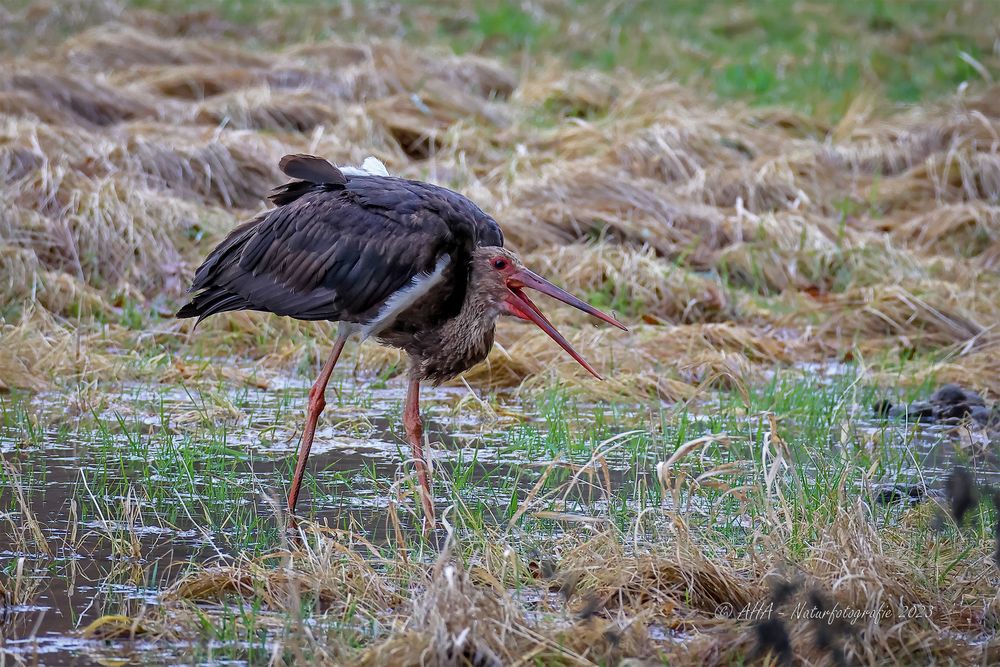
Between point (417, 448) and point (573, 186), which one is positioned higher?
point (417, 448)

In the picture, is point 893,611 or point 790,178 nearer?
point 893,611

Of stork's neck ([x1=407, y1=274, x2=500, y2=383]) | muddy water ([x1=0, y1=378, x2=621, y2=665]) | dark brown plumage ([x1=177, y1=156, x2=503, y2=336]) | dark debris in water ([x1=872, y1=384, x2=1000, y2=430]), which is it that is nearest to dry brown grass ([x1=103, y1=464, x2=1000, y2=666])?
muddy water ([x1=0, y1=378, x2=621, y2=665])

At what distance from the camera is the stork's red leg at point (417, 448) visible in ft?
16.2

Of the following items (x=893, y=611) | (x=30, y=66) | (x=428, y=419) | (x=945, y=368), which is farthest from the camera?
(x=30, y=66)

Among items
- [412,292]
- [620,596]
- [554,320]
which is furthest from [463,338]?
[554,320]

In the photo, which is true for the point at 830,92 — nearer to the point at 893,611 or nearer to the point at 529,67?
the point at 529,67

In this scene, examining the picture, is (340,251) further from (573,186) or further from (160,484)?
(573,186)

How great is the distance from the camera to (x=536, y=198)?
1012 centimetres

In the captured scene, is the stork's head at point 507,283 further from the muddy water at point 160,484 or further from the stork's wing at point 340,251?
the muddy water at point 160,484

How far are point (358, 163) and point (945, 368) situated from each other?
445 centimetres

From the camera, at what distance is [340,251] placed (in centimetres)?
543

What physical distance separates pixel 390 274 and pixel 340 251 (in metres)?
0.27

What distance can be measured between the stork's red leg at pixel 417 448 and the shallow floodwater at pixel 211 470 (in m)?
0.09

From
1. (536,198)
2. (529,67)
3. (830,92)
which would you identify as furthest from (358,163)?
(830,92)
